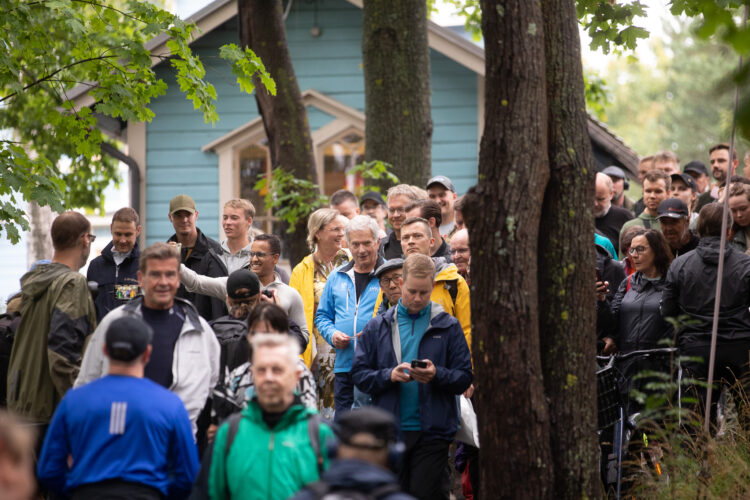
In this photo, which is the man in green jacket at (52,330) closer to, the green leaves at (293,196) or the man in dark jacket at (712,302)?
the man in dark jacket at (712,302)

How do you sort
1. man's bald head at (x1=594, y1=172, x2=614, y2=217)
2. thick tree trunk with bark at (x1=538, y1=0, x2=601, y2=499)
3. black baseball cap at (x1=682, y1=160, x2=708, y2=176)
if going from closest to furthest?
1. thick tree trunk with bark at (x1=538, y1=0, x2=601, y2=499)
2. man's bald head at (x1=594, y1=172, x2=614, y2=217)
3. black baseball cap at (x1=682, y1=160, x2=708, y2=176)

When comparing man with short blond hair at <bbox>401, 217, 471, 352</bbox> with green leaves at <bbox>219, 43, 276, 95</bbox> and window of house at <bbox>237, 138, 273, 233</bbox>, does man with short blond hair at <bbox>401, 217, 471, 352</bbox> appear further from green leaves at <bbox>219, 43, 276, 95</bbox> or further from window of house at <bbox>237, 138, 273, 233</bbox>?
window of house at <bbox>237, 138, 273, 233</bbox>

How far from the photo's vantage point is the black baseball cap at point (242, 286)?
21.8 feet

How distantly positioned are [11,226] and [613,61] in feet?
227

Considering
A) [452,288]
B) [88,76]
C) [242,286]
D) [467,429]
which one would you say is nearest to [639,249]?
[452,288]

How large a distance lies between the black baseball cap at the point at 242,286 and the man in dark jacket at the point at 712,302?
133 inches

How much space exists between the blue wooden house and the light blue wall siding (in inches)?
0.7

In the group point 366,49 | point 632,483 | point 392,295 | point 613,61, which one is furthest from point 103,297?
point 613,61

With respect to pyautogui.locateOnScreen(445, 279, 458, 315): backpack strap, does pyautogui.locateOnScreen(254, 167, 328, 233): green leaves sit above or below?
above

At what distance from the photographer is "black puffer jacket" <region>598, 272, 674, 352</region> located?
25.4 feet

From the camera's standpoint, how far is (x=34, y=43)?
9.73 metres

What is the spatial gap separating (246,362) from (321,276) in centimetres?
232

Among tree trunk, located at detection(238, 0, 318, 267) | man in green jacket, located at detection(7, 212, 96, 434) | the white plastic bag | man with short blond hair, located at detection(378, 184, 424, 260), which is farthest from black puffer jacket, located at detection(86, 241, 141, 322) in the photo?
tree trunk, located at detection(238, 0, 318, 267)

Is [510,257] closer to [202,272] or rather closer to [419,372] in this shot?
[419,372]
